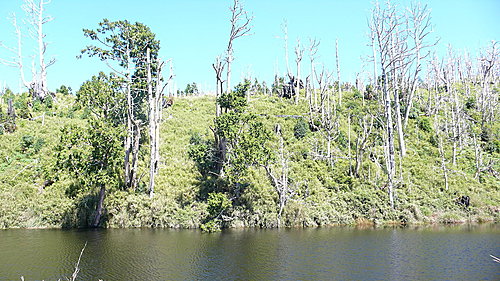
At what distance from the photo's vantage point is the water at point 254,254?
15484 millimetres

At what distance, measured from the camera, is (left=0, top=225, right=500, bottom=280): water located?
15.5 m

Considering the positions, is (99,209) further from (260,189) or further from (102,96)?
(260,189)

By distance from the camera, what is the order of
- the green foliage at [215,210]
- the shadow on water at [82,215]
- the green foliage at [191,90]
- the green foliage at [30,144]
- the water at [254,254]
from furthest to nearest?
the green foliage at [191,90], the green foliage at [30,144], the shadow on water at [82,215], the green foliage at [215,210], the water at [254,254]

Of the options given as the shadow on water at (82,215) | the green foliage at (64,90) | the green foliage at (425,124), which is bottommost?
the shadow on water at (82,215)

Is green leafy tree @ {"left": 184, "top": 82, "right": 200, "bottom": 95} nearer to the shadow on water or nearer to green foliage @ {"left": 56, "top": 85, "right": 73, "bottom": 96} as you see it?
green foliage @ {"left": 56, "top": 85, "right": 73, "bottom": 96}

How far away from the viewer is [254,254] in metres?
18.8

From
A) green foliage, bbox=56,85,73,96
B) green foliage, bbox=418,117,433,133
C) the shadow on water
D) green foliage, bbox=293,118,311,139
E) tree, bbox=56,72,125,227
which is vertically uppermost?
green foliage, bbox=56,85,73,96

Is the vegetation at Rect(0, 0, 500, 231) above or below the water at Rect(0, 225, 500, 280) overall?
above

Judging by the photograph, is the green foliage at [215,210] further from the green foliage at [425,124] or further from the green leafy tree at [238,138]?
the green foliage at [425,124]

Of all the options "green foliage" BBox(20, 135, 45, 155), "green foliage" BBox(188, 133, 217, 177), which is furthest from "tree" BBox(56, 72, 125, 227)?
"green foliage" BBox(20, 135, 45, 155)

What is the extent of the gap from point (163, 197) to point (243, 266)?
14650mm

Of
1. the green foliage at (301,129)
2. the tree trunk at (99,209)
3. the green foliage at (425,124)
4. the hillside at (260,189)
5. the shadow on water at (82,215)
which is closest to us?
the tree trunk at (99,209)

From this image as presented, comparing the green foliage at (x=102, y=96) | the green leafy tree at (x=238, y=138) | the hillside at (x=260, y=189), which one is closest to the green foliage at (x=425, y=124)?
the hillside at (x=260, y=189)

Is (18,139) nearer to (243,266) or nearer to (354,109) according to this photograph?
(243,266)
